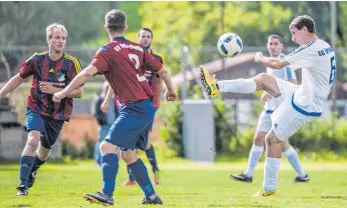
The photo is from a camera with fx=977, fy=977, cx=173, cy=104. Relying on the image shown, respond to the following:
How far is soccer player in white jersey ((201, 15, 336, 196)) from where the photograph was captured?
10.7 m

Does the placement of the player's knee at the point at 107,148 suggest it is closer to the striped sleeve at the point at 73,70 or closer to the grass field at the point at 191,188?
the grass field at the point at 191,188

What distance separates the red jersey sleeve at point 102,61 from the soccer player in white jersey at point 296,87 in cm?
211

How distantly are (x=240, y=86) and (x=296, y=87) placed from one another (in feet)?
2.12

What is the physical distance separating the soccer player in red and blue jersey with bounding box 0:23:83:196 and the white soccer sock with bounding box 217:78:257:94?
1808mm

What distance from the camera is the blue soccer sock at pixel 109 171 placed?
30.8ft

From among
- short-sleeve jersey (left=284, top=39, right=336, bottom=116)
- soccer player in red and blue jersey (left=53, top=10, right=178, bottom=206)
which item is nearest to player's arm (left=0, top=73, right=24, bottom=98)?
soccer player in red and blue jersey (left=53, top=10, right=178, bottom=206)

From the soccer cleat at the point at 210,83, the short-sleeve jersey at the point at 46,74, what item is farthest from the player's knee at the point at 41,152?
the soccer cleat at the point at 210,83

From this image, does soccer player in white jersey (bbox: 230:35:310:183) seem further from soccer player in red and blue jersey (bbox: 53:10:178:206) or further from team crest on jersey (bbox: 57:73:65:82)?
soccer player in red and blue jersey (bbox: 53:10:178:206)

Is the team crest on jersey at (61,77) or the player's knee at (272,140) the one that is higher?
the team crest on jersey at (61,77)

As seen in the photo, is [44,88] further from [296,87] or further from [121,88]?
[296,87]

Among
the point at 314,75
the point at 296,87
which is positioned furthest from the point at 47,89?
the point at 314,75

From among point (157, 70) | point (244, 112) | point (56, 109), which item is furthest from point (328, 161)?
point (157, 70)

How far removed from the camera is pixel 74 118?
74.8ft

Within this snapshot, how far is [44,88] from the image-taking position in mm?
11539
